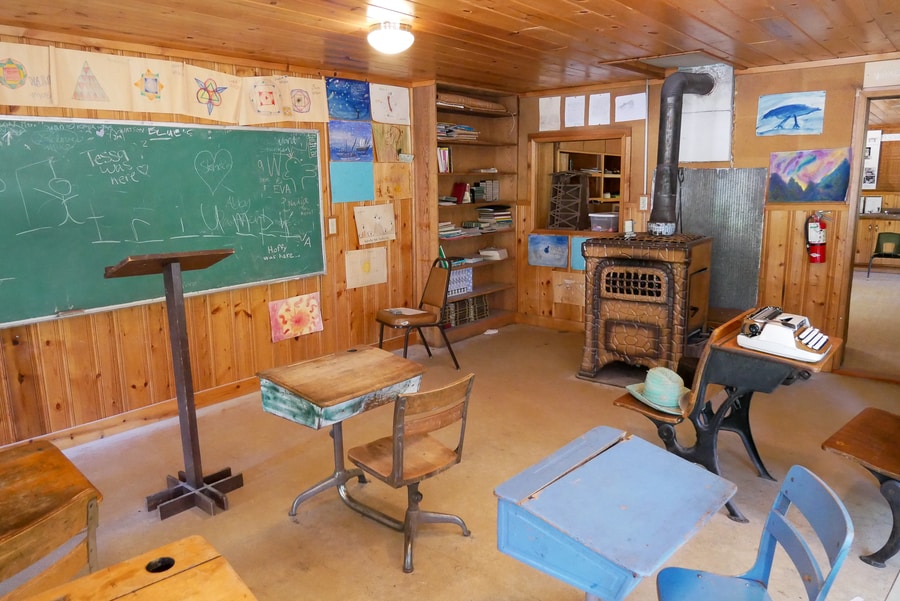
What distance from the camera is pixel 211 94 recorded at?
12.6ft

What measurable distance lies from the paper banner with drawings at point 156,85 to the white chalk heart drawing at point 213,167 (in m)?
0.29

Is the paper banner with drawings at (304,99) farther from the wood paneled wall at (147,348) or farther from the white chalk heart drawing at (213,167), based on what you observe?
the white chalk heart drawing at (213,167)

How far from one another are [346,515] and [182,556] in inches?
58.6

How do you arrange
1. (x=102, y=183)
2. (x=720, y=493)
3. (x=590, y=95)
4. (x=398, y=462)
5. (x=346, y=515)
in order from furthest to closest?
1. (x=590, y=95)
2. (x=102, y=183)
3. (x=346, y=515)
4. (x=398, y=462)
5. (x=720, y=493)

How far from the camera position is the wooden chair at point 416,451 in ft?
7.41

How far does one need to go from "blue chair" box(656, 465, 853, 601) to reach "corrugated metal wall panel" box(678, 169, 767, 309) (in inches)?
138

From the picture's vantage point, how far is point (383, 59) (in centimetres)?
409

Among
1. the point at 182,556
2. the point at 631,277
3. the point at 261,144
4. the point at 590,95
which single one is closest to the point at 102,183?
the point at 261,144

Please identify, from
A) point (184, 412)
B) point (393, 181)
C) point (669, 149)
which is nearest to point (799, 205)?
point (669, 149)

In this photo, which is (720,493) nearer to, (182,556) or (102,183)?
(182,556)

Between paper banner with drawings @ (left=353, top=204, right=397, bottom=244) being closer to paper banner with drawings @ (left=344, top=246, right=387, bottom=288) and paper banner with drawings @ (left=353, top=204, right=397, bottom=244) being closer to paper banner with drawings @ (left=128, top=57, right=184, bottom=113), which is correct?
paper banner with drawings @ (left=344, top=246, right=387, bottom=288)

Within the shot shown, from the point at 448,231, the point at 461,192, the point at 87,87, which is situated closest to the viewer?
the point at 87,87

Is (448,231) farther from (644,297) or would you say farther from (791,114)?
(791,114)

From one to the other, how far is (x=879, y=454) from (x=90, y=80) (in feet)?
13.4
